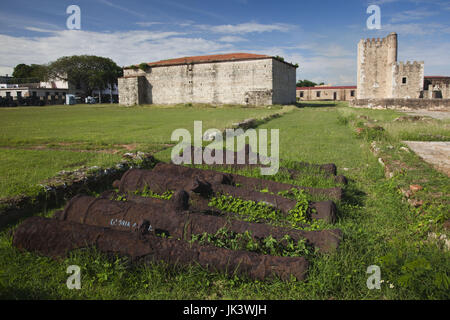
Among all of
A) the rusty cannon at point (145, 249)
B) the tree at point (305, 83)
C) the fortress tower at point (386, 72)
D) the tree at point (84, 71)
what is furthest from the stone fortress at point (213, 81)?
the tree at point (305, 83)

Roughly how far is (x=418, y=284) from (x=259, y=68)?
108 ft

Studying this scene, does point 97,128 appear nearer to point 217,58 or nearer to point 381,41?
point 217,58

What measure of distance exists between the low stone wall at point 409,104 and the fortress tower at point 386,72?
38.5ft

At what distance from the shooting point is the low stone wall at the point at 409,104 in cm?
2272

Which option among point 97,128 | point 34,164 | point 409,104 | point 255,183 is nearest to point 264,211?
point 255,183

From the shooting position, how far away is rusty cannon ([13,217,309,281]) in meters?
2.59

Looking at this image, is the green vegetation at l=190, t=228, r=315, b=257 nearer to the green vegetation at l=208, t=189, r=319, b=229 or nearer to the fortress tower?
the green vegetation at l=208, t=189, r=319, b=229

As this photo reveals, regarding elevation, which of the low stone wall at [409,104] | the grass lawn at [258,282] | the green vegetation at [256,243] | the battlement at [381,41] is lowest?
the grass lawn at [258,282]

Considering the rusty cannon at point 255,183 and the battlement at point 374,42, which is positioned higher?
the battlement at point 374,42

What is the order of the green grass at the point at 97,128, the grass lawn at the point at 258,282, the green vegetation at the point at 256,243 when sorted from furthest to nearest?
1. the green grass at the point at 97,128
2. the green vegetation at the point at 256,243
3. the grass lawn at the point at 258,282

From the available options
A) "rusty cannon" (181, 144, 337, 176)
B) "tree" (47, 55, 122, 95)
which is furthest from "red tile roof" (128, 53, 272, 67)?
"rusty cannon" (181, 144, 337, 176)

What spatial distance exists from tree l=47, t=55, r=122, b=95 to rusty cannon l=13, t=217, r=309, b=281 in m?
62.4

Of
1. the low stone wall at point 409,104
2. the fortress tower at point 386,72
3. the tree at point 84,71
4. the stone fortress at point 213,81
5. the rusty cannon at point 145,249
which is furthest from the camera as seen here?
the tree at point 84,71

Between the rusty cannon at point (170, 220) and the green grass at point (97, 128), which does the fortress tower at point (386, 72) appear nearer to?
the green grass at point (97, 128)
